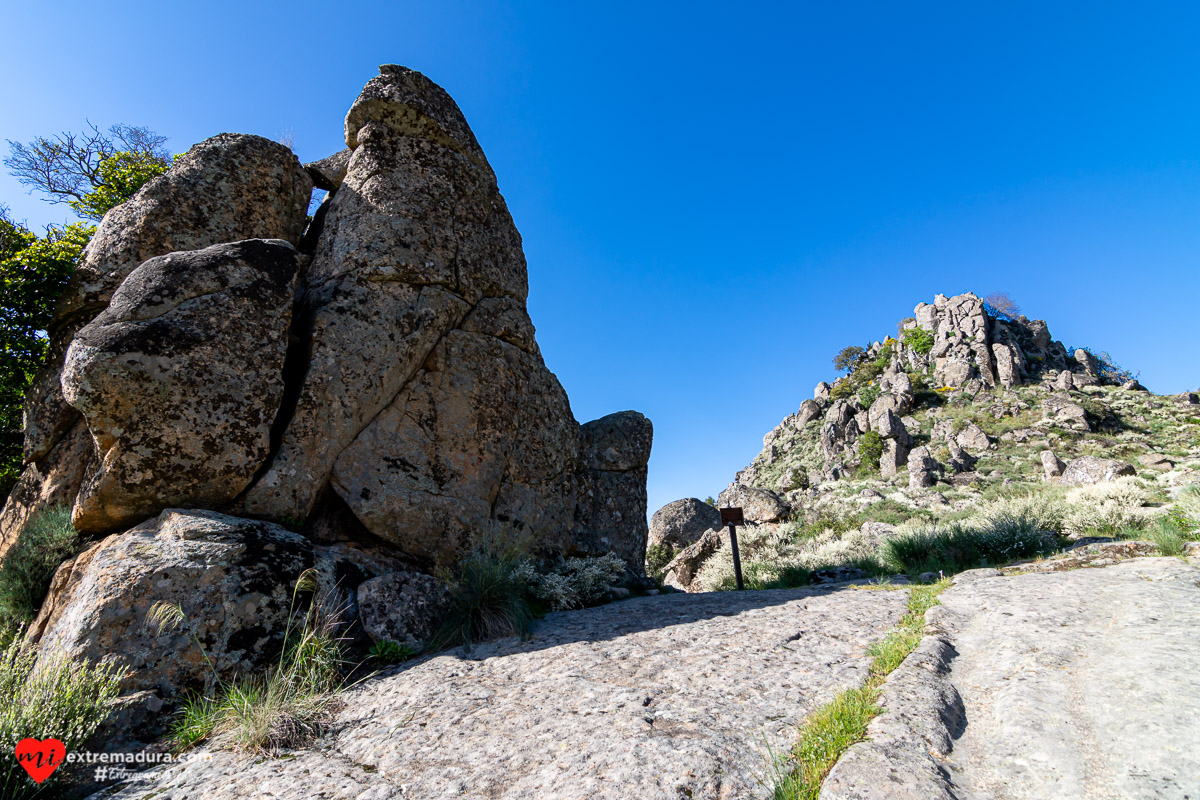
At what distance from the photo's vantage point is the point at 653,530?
64.3 feet

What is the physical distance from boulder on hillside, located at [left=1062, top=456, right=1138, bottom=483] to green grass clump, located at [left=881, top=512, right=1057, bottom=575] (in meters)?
16.4

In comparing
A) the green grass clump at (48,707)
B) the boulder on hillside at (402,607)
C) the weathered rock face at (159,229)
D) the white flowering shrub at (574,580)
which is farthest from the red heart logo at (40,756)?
the weathered rock face at (159,229)

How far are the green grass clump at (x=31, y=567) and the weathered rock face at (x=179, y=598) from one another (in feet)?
1.87

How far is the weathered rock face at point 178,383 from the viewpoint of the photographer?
21.7ft

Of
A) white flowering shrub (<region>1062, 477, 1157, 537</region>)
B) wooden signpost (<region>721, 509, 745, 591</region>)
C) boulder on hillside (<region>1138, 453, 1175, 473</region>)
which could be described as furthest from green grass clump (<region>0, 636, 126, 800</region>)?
boulder on hillside (<region>1138, 453, 1175, 473</region>)

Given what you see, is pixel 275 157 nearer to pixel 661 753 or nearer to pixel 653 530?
pixel 661 753

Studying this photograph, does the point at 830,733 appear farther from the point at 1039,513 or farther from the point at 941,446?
the point at 941,446

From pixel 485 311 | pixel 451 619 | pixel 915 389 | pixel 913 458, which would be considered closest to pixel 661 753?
pixel 451 619

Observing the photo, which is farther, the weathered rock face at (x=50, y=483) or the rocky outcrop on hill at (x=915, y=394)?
the rocky outcrop on hill at (x=915, y=394)

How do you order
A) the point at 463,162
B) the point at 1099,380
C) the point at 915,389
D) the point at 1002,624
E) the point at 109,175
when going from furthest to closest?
the point at 915,389 < the point at 1099,380 < the point at 109,175 < the point at 463,162 < the point at 1002,624

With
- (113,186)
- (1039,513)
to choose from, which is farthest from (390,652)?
(1039,513)

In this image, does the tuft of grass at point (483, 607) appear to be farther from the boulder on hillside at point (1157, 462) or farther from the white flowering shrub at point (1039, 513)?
the boulder on hillside at point (1157, 462)

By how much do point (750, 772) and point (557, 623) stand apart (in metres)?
4.40

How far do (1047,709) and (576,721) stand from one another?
3096 mm
